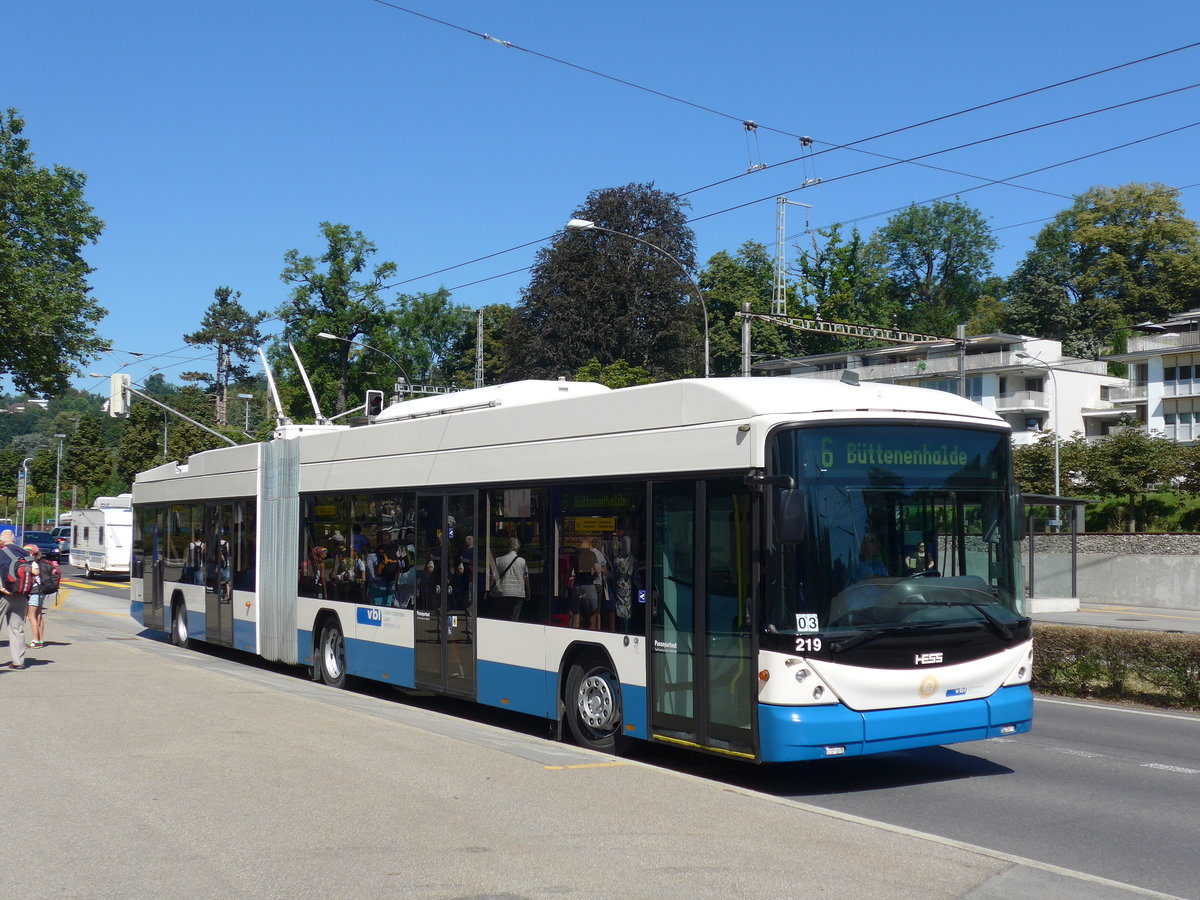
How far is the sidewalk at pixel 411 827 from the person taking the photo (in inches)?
236

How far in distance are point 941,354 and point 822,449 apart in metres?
78.6

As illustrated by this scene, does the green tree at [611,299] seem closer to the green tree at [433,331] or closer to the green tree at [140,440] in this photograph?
the green tree at [433,331]

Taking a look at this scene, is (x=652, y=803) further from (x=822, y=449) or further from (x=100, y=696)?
(x=100, y=696)

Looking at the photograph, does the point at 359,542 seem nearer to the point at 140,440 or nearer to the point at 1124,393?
the point at 1124,393

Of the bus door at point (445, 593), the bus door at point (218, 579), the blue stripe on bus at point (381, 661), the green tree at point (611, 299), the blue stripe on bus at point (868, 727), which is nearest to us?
the blue stripe on bus at point (868, 727)

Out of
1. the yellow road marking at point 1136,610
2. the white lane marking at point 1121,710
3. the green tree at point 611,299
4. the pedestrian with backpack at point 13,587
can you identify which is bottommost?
the yellow road marking at point 1136,610

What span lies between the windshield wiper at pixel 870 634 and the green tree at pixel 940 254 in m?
90.8

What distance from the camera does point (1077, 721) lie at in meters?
13.3

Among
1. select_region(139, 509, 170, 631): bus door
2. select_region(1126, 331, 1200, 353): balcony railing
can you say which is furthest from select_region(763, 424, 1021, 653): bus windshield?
select_region(1126, 331, 1200, 353): balcony railing

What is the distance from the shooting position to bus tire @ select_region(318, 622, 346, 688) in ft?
50.5

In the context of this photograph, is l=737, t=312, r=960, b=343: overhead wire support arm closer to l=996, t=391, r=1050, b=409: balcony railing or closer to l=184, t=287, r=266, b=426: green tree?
l=996, t=391, r=1050, b=409: balcony railing

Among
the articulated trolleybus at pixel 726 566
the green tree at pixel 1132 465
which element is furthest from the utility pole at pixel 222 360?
the articulated trolleybus at pixel 726 566

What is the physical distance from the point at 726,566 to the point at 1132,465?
46969 millimetres

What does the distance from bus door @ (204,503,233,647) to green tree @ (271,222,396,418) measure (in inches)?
1662
